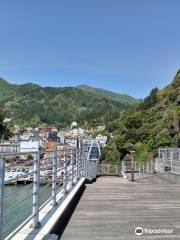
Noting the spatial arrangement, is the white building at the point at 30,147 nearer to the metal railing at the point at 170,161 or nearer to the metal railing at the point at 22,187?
the metal railing at the point at 22,187

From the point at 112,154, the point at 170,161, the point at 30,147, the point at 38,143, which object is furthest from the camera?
the point at 112,154

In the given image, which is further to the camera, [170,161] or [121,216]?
[170,161]

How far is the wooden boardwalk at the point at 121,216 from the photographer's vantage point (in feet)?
19.6

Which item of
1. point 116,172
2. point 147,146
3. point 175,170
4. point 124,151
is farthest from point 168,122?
point 175,170

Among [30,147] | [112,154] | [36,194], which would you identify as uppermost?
[112,154]

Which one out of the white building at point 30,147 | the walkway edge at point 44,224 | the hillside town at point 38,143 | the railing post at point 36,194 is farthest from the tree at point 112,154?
the railing post at point 36,194

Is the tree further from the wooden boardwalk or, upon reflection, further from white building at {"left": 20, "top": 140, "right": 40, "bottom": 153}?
the wooden boardwalk

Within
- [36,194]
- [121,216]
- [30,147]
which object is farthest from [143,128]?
[36,194]

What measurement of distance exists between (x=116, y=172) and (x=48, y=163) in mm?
30802

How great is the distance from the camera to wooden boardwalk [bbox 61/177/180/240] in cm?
598

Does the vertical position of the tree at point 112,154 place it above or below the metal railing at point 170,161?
above

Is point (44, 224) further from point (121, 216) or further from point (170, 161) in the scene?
point (170, 161)

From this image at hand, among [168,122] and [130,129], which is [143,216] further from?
[130,129]

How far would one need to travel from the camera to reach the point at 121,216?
7430mm
